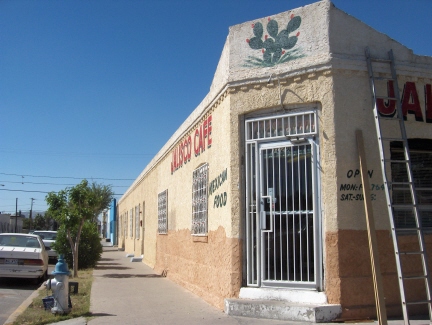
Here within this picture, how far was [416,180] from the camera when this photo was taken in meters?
8.35

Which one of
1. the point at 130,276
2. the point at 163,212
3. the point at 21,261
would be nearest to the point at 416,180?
the point at 163,212

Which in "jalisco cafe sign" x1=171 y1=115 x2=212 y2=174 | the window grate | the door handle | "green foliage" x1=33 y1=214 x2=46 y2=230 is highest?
"green foliage" x1=33 y1=214 x2=46 y2=230

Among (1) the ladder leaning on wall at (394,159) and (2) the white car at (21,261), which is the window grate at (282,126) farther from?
(2) the white car at (21,261)

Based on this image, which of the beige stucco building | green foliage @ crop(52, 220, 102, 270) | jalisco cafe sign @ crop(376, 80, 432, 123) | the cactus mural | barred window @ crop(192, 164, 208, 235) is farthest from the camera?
green foliage @ crop(52, 220, 102, 270)

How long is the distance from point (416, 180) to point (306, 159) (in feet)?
6.41

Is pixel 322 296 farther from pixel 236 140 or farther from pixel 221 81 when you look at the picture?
pixel 221 81

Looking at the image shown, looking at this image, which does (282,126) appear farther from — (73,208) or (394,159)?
(73,208)

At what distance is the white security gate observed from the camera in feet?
25.7

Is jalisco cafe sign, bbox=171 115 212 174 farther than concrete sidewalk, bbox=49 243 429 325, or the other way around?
jalisco cafe sign, bbox=171 115 212 174

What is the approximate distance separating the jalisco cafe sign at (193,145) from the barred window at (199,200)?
49 cm

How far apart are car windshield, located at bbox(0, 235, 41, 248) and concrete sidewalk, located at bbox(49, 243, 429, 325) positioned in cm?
216

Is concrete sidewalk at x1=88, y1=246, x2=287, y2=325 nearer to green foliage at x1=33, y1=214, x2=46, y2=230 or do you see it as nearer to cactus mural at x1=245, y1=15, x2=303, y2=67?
cactus mural at x1=245, y1=15, x2=303, y2=67

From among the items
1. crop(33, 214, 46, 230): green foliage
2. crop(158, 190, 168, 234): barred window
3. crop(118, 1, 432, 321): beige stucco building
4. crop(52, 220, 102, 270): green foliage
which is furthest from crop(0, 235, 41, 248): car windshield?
crop(33, 214, 46, 230): green foliage

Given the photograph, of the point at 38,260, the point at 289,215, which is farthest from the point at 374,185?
the point at 38,260
